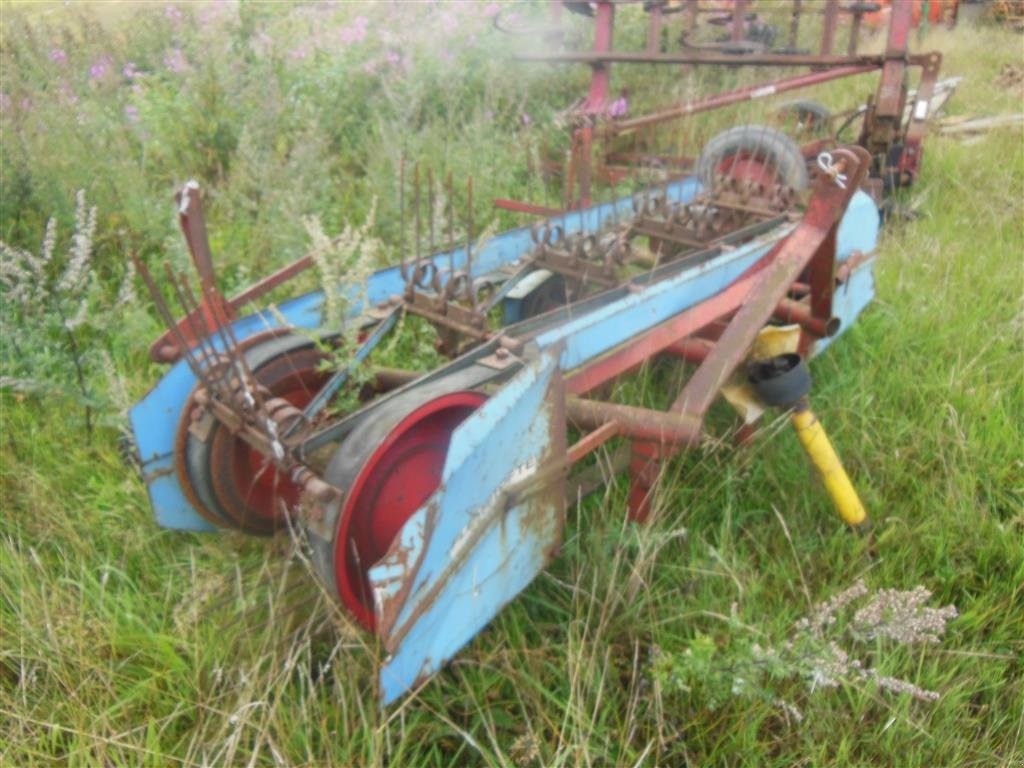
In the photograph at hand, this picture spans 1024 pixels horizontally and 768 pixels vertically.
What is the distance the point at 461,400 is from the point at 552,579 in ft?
1.78

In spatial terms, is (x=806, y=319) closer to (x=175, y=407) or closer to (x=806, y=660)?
(x=806, y=660)

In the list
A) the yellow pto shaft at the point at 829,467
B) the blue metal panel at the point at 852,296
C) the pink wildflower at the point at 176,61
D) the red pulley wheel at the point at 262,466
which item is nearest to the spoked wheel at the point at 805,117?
the blue metal panel at the point at 852,296

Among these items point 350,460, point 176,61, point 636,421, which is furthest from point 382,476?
point 176,61

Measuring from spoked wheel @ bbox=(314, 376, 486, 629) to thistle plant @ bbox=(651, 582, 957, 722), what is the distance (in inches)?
27.2

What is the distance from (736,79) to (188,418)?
6646mm

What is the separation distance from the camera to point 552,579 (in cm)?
211

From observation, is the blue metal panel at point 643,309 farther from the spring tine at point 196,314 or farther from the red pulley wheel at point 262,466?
the spring tine at point 196,314

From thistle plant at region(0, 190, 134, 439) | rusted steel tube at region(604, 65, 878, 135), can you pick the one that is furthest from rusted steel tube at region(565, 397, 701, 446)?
rusted steel tube at region(604, 65, 878, 135)

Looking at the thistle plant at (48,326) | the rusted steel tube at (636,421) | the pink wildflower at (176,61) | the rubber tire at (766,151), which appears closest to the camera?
the rusted steel tube at (636,421)

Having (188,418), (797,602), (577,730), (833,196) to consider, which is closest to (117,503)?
(188,418)

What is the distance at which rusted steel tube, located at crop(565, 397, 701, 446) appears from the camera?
6.82 ft

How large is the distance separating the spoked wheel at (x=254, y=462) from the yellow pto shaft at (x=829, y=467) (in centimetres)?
139

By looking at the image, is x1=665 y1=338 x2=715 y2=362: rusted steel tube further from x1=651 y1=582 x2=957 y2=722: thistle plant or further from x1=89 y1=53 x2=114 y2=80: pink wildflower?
x1=89 y1=53 x2=114 y2=80: pink wildflower

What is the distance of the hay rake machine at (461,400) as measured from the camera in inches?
67.8
